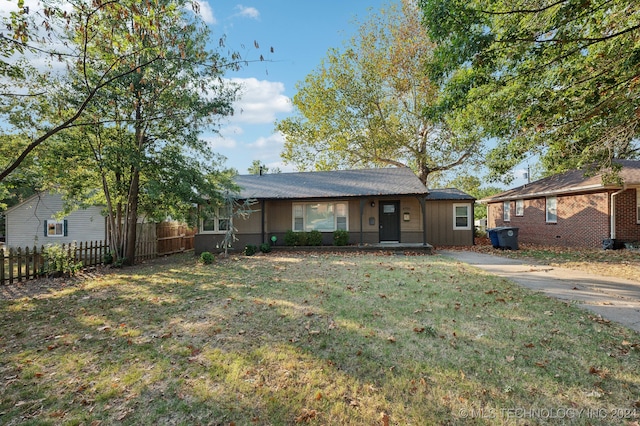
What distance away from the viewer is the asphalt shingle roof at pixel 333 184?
13.8m

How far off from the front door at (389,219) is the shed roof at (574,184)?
276 inches

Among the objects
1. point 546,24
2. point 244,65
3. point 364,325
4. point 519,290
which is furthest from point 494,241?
point 244,65

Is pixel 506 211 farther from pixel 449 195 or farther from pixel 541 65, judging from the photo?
pixel 541 65

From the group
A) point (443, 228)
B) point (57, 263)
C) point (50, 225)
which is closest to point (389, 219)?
point (443, 228)

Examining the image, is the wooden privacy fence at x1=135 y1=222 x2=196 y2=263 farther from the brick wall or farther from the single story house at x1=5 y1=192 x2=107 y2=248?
the brick wall

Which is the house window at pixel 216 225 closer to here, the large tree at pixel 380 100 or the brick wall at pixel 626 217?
the large tree at pixel 380 100

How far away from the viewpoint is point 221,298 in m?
5.96

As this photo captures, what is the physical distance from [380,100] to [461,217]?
9576mm

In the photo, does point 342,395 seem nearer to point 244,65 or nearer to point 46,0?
point 244,65

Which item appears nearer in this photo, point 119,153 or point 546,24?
point 546,24

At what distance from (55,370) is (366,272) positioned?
6613 millimetres

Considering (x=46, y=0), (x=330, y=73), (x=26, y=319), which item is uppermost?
(x=330, y=73)

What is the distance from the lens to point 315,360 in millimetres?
3393

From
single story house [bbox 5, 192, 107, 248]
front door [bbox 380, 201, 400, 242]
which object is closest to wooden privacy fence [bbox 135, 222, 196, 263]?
single story house [bbox 5, 192, 107, 248]
